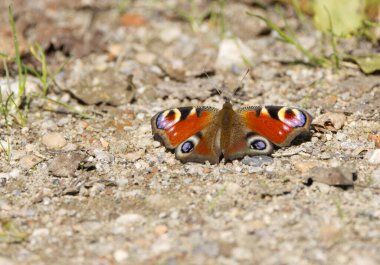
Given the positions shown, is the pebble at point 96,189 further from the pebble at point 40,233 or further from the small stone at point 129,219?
the pebble at point 40,233

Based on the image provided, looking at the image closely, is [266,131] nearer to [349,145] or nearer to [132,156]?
[349,145]

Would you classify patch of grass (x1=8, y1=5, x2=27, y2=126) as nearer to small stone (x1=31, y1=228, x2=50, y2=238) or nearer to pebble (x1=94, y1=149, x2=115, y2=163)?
pebble (x1=94, y1=149, x2=115, y2=163)

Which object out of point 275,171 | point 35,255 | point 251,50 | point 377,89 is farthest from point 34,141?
point 377,89

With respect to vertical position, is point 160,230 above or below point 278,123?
below

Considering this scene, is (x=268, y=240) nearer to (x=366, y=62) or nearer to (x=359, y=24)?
(x=366, y=62)

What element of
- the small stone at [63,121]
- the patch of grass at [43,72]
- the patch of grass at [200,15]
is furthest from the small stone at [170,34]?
the small stone at [63,121]

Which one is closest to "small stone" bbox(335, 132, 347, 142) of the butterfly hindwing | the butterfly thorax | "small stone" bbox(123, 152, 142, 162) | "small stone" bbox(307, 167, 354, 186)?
the butterfly hindwing

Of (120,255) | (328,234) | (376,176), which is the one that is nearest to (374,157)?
(376,176)

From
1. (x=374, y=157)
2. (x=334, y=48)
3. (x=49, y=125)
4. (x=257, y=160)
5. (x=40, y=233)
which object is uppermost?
(x=334, y=48)
